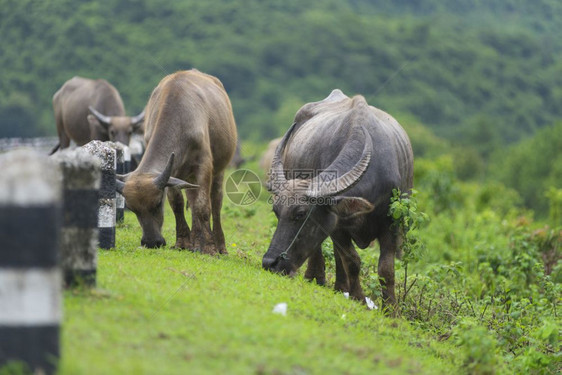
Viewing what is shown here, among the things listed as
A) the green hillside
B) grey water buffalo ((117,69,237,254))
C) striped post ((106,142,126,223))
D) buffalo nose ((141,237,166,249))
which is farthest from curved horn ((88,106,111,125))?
the green hillside

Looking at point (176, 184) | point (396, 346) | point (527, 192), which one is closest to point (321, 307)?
point (396, 346)

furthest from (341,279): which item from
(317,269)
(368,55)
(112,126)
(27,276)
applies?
(368,55)

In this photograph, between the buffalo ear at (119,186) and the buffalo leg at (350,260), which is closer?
the buffalo leg at (350,260)

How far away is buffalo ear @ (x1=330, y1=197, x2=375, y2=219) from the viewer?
8.07 metres

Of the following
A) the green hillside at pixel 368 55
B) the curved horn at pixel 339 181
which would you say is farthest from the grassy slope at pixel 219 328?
the green hillside at pixel 368 55

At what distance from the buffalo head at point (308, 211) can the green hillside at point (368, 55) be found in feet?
140

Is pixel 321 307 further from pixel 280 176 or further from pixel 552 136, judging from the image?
pixel 552 136

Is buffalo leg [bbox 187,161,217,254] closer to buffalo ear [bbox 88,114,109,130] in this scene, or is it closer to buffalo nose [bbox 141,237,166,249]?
buffalo nose [bbox 141,237,166,249]

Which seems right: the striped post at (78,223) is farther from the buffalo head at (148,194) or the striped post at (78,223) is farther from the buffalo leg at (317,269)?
the buffalo leg at (317,269)

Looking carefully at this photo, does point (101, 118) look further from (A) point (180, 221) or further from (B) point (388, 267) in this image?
(B) point (388, 267)

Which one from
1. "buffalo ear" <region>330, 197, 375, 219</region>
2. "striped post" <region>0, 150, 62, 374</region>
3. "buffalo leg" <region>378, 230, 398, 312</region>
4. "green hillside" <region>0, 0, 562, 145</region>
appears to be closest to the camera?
"striped post" <region>0, 150, 62, 374</region>

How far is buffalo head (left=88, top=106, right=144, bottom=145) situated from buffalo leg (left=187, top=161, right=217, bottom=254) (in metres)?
6.77

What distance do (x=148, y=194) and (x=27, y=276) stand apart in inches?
180

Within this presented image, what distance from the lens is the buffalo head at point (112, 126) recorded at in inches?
638
